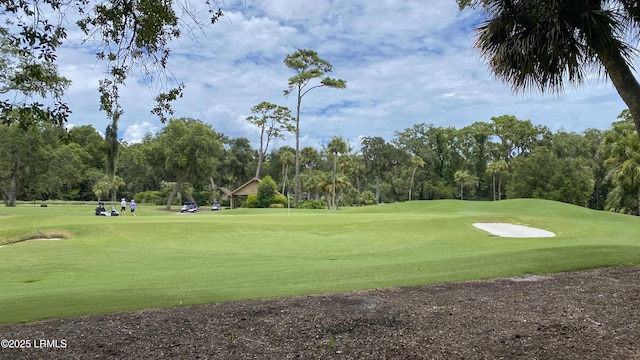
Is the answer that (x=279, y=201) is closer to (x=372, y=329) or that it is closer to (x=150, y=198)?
(x=150, y=198)

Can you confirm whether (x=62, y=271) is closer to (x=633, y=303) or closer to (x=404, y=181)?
(x=633, y=303)

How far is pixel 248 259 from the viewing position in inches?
522

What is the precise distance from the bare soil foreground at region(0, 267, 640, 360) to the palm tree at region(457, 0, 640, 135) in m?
3.26

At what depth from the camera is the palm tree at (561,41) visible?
22.1 ft

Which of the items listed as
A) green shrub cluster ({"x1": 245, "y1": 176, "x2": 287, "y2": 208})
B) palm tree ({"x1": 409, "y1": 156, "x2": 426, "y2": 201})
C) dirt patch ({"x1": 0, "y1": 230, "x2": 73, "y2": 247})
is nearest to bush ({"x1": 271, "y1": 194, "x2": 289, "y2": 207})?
green shrub cluster ({"x1": 245, "y1": 176, "x2": 287, "y2": 208})

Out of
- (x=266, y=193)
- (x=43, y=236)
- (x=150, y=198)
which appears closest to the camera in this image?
(x=43, y=236)

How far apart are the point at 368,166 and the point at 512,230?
203ft

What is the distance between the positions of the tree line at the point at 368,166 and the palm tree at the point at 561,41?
1484 inches

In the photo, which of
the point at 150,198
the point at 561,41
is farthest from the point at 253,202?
the point at 561,41

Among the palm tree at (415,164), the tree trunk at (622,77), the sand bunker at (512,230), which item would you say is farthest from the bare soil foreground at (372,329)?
the palm tree at (415,164)

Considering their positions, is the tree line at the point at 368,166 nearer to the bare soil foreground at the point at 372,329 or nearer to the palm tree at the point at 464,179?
the palm tree at the point at 464,179

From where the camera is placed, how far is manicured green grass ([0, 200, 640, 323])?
7834 millimetres

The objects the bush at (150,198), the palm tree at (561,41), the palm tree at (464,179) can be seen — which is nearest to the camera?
the palm tree at (561,41)

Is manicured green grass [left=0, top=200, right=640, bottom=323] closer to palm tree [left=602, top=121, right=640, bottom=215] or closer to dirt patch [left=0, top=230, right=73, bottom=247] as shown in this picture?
dirt patch [left=0, top=230, right=73, bottom=247]
